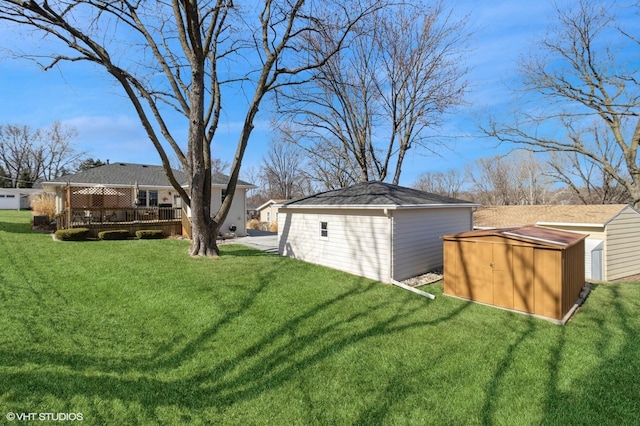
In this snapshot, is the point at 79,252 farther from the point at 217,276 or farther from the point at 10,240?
the point at 217,276

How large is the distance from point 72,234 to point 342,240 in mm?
10856

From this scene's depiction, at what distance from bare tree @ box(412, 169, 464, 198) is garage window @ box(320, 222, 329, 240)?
1544 inches

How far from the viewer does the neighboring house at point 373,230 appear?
8.92 metres

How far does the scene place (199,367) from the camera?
166 inches

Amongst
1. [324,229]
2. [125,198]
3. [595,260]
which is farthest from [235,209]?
[595,260]

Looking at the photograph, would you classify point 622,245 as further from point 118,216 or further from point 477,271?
point 118,216

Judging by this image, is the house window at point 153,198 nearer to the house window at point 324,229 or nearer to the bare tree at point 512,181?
the house window at point 324,229

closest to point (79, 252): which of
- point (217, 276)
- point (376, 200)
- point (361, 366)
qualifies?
point (217, 276)

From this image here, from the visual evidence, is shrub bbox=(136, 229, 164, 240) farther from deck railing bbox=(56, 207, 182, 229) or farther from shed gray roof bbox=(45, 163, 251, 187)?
shed gray roof bbox=(45, 163, 251, 187)

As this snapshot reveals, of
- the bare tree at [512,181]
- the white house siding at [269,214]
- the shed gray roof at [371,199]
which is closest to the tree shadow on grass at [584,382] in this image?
the shed gray roof at [371,199]

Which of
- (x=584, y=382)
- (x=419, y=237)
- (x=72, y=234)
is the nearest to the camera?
(x=584, y=382)

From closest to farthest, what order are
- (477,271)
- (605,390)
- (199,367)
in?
(605,390) < (199,367) < (477,271)

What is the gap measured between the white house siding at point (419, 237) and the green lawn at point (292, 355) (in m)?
1.49

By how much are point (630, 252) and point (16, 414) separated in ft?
60.0
